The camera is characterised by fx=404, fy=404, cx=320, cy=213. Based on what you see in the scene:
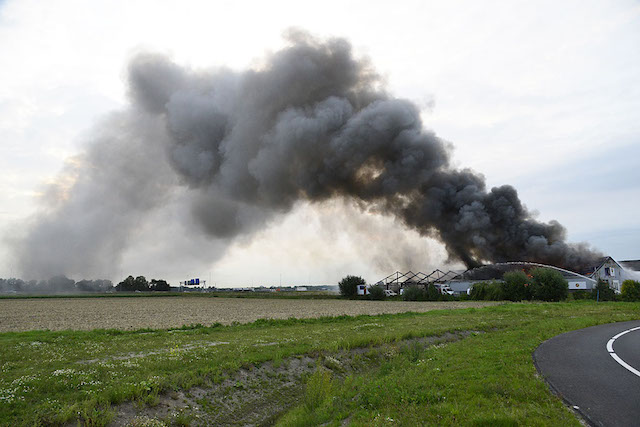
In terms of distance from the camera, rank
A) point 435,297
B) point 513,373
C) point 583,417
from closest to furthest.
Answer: point 583,417
point 513,373
point 435,297

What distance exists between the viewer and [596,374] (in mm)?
10078

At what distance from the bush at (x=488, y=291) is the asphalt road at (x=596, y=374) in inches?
2101

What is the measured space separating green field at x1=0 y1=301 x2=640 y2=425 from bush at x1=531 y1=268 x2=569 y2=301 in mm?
48200

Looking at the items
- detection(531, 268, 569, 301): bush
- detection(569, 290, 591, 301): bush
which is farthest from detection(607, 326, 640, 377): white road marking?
detection(569, 290, 591, 301): bush

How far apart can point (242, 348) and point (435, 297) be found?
65747mm

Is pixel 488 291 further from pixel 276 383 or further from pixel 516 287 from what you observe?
pixel 276 383

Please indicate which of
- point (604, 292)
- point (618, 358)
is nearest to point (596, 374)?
point (618, 358)

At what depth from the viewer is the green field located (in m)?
8.02

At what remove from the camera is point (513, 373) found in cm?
994

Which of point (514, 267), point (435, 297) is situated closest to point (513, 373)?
point (435, 297)

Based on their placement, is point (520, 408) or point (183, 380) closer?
point (520, 408)

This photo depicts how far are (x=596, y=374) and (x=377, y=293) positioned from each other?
76.4 meters

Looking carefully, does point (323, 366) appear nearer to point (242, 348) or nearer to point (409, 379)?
point (242, 348)

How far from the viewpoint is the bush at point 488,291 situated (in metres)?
67.4
